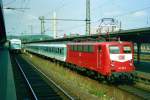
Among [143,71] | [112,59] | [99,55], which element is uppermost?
[99,55]

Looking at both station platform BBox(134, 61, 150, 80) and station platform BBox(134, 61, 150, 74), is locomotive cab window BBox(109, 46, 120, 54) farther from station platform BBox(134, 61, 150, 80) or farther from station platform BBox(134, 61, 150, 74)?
station platform BBox(134, 61, 150, 74)

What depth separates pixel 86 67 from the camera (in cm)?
2608

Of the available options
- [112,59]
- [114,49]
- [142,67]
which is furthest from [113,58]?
[142,67]

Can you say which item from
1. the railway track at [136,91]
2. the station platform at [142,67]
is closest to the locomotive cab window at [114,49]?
the railway track at [136,91]

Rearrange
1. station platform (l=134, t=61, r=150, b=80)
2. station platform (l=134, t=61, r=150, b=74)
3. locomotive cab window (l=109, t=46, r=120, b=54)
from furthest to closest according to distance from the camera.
Answer: station platform (l=134, t=61, r=150, b=74) < station platform (l=134, t=61, r=150, b=80) < locomotive cab window (l=109, t=46, r=120, b=54)

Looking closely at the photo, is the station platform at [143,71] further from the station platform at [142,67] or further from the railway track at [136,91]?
the railway track at [136,91]

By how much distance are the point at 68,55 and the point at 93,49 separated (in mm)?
9967

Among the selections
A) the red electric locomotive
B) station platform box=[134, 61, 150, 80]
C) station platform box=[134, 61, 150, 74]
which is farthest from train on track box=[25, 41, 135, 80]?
station platform box=[134, 61, 150, 74]

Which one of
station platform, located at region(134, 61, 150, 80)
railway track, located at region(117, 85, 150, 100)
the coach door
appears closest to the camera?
railway track, located at region(117, 85, 150, 100)

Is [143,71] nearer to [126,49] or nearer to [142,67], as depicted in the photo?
[142,67]

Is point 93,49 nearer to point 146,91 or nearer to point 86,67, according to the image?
point 86,67

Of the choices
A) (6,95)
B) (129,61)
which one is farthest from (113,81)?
(6,95)

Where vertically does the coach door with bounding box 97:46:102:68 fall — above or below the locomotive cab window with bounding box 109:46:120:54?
below

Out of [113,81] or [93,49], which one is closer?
[113,81]
